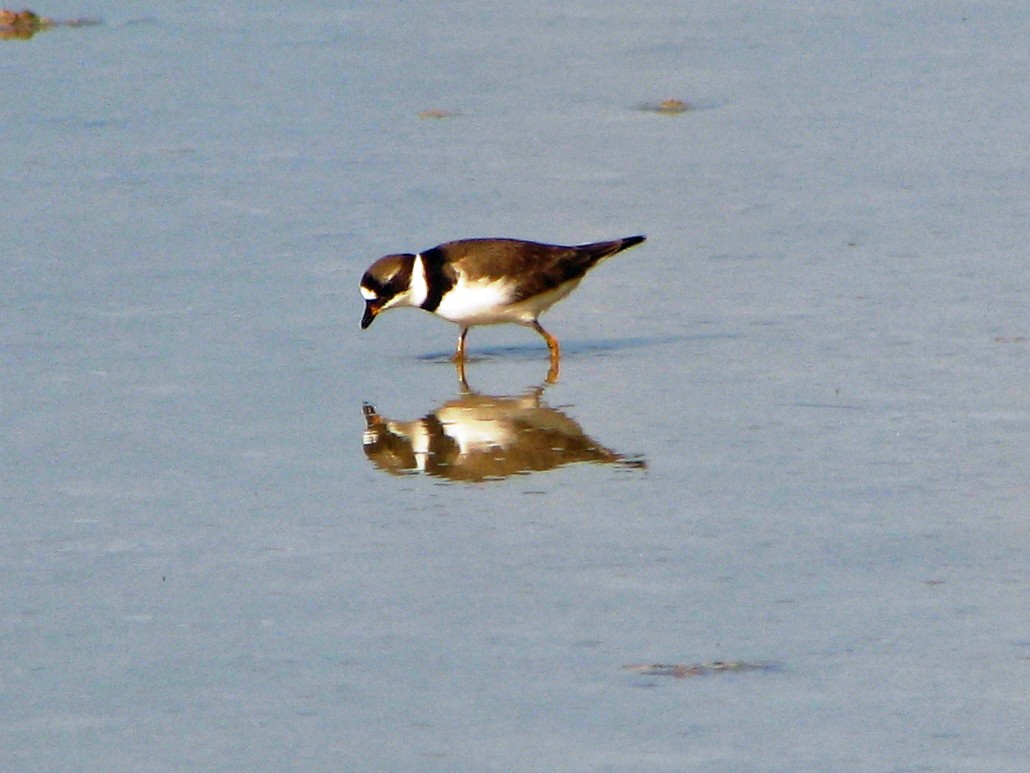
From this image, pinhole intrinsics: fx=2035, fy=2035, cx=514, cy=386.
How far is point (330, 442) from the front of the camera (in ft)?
25.0

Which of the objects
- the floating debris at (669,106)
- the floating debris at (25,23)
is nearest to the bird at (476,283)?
the floating debris at (669,106)

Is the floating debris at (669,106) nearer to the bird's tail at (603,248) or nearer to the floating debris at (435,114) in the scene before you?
the floating debris at (435,114)

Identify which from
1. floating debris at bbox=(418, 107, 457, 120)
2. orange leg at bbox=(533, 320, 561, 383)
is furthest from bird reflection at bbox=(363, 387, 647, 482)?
floating debris at bbox=(418, 107, 457, 120)

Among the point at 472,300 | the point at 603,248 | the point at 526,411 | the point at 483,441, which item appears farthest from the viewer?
the point at 603,248

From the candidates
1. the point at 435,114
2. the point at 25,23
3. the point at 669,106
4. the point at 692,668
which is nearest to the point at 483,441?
the point at 692,668

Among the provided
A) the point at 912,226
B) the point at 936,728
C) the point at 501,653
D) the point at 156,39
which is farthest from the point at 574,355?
the point at 156,39

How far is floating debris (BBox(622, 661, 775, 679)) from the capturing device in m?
5.29

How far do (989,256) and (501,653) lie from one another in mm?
4849

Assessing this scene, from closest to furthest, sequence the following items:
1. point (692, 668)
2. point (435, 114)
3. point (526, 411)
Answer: point (692, 668) → point (526, 411) → point (435, 114)

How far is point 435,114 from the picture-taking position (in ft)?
42.2

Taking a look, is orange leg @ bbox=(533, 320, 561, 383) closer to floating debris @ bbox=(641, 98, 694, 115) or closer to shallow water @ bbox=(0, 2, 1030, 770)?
shallow water @ bbox=(0, 2, 1030, 770)

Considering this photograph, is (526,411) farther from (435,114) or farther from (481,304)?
(435,114)

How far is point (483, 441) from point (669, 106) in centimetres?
579

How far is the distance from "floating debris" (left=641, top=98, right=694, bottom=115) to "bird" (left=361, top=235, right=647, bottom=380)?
377cm
